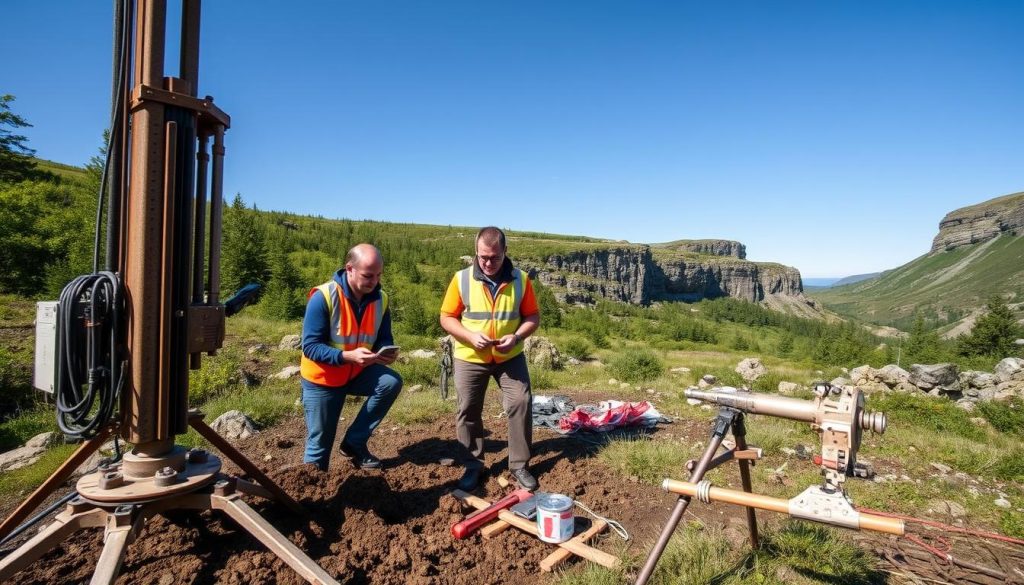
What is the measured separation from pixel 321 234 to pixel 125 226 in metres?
59.3

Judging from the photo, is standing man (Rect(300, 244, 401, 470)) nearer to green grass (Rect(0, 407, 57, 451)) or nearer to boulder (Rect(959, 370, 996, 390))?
green grass (Rect(0, 407, 57, 451))

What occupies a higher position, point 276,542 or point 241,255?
point 241,255

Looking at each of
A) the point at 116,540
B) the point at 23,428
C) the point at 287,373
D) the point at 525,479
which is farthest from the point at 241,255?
the point at 116,540

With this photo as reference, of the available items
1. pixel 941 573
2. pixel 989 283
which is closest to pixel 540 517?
pixel 941 573

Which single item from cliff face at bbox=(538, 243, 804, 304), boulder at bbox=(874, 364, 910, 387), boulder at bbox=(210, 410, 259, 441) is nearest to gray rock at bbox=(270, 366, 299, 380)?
boulder at bbox=(210, 410, 259, 441)

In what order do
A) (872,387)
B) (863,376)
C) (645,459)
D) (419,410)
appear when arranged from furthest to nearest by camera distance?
1. (863,376)
2. (872,387)
3. (419,410)
4. (645,459)

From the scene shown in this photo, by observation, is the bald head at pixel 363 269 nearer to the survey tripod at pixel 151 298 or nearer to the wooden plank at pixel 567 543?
the survey tripod at pixel 151 298

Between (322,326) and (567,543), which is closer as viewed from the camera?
(567,543)

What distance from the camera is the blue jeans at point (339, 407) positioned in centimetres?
407

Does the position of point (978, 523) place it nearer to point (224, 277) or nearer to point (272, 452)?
point (272, 452)

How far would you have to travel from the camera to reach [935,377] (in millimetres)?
15195

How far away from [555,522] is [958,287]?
682 ft

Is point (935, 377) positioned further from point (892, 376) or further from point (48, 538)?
point (48, 538)

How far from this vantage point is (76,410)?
2387 millimetres
